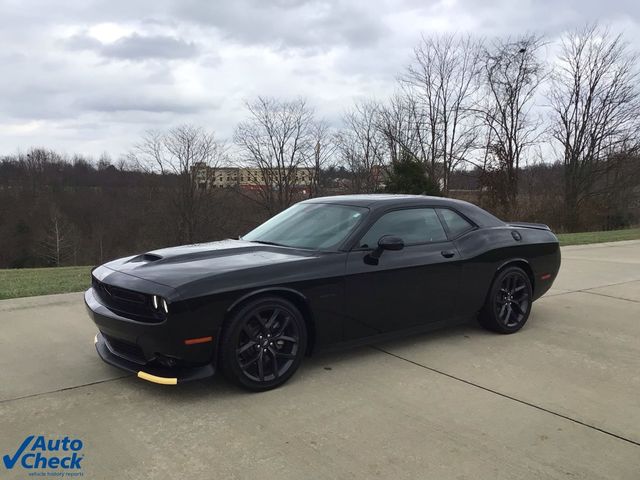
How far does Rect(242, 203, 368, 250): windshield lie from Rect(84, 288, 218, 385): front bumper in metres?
1.35

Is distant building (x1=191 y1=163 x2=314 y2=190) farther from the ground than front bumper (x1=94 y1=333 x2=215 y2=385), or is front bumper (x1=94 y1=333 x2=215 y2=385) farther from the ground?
distant building (x1=191 y1=163 x2=314 y2=190)

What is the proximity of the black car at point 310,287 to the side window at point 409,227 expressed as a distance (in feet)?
0.04

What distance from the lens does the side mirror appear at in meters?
4.22

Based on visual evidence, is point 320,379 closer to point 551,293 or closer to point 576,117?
point 551,293

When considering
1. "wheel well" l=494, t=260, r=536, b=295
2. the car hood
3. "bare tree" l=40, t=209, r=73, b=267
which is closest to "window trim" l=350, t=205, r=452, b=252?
the car hood

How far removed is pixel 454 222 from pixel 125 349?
3.29m

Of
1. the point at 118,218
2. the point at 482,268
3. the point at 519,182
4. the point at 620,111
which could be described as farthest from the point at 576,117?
the point at 118,218

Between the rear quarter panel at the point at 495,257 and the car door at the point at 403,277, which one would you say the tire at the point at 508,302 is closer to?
the rear quarter panel at the point at 495,257

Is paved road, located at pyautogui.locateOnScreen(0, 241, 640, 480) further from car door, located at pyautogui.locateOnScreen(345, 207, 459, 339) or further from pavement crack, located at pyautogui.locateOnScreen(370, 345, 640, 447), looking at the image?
car door, located at pyautogui.locateOnScreen(345, 207, 459, 339)

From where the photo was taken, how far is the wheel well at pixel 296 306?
356 centimetres

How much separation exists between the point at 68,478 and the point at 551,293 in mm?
6767

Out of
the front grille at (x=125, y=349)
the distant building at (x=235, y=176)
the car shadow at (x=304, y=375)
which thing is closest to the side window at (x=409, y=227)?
the car shadow at (x=304, y=375)

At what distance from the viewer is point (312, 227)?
466 centimetres

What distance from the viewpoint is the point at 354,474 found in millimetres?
2617
